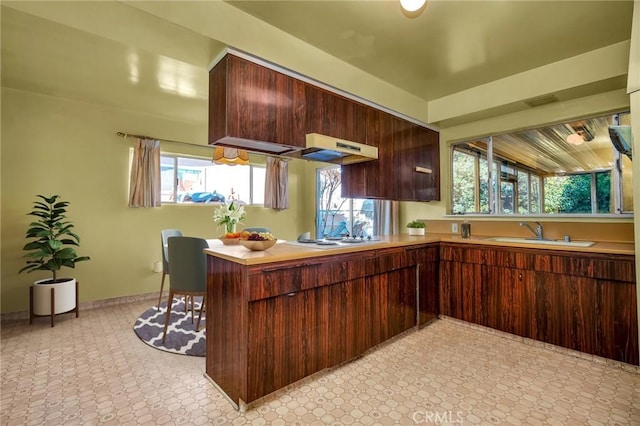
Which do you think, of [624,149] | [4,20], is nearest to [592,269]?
[624,149]

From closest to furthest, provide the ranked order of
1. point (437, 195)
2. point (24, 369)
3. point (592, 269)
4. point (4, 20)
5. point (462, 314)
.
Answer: point (4, 20) → point (24, 369) → point (592, 269) → point (462, 314) → point (437, 195)

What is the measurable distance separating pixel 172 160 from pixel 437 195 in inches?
154

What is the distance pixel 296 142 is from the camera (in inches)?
98.0

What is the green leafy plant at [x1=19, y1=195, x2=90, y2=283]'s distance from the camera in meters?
3.13

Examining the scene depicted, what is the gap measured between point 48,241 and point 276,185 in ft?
10.4

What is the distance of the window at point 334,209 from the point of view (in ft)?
17.2

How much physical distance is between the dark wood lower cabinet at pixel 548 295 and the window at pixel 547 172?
33.3 inches

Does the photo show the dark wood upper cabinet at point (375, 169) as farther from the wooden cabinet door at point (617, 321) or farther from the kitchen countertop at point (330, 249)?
the wooden cabinet door at point (617, 321)

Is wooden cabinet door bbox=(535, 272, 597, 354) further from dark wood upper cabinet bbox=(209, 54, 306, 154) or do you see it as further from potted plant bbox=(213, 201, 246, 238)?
potted plant bbox=(213, 201, 246, 238)

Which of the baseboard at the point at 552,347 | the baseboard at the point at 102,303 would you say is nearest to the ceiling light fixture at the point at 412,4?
the baseboard at the point at 552,347

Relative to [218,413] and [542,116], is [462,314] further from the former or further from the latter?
[218,413]

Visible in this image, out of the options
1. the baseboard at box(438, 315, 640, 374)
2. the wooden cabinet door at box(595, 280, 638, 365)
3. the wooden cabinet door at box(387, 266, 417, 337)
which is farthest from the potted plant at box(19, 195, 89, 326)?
the wooden cabinet door at box(595, 280, 638, 365)

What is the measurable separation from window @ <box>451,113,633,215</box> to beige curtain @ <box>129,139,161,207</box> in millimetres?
4099

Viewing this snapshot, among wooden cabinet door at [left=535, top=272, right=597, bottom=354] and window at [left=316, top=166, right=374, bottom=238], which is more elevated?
window at [left=316, top=166, right=374, bottom=238]
